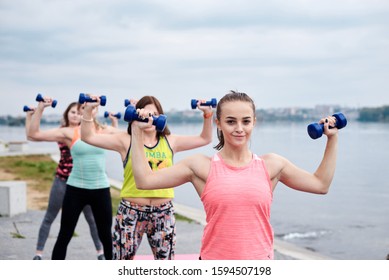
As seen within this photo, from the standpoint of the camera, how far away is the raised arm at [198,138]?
4703 millimetres

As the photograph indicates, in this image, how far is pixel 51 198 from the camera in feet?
21.1

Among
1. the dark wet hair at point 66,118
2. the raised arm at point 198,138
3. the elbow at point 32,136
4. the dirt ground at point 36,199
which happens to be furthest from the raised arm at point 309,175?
the dirt ground at point 36,199

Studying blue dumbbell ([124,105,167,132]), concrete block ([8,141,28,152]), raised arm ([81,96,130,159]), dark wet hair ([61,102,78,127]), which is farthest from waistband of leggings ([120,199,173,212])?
concrete block ([8,141,28,152])

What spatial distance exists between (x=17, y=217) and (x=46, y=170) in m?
9.52

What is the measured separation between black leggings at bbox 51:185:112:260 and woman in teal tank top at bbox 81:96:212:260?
1.19 metres

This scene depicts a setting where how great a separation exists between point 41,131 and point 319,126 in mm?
3616

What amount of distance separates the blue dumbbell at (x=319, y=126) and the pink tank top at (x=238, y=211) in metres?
0.31

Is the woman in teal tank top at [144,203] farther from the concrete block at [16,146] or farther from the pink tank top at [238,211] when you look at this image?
the concrete block at [16,146]

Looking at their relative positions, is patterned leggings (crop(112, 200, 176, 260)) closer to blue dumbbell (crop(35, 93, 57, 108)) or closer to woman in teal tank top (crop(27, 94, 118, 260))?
woman in teal tank top (crop(27, 94, 118, 260))

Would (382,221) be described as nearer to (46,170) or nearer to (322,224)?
(322,224)

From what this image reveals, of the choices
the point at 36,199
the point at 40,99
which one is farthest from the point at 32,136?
the point at 36,199

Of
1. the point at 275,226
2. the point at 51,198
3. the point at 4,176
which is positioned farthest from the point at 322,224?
the point at 4,176

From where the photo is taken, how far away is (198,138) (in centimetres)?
486
